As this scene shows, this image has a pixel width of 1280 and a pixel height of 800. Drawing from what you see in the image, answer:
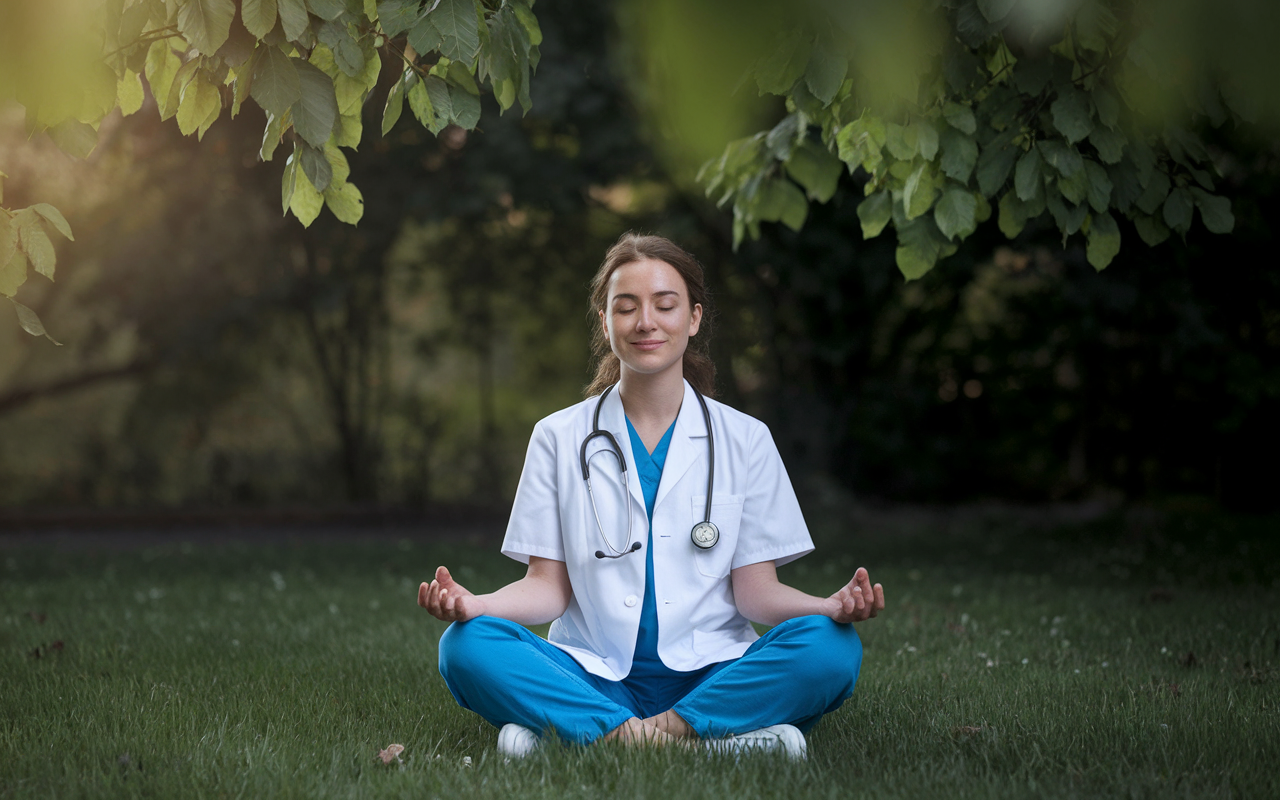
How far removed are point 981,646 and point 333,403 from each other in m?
8.81

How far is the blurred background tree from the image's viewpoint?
26.7 ft

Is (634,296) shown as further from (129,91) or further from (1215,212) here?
(1215,212)

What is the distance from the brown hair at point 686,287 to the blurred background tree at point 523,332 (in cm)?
377

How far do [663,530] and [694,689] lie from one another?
437 mm

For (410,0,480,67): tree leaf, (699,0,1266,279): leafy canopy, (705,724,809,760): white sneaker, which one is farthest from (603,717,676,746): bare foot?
(410,0,480,67): tree leaf

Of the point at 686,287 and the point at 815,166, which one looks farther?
the point at 815,166

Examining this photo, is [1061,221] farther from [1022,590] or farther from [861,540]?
[861,540]

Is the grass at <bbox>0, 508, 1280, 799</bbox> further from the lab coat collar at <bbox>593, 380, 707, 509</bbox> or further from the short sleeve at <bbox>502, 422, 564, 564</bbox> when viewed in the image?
the lab coat collar at <bbox>593, 380, 707, 509</bbox>

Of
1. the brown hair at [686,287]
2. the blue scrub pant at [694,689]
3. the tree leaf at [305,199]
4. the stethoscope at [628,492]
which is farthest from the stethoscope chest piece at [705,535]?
the tree leaf at [305,199]

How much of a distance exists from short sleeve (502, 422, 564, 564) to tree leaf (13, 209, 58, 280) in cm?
130

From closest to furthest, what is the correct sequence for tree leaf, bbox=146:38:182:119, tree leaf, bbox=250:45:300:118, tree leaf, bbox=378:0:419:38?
tree leaf, bbox=250:45:300:118, tree leaf, bbox=378:0:419:38, tree leaf, bbox=146:38:182:119

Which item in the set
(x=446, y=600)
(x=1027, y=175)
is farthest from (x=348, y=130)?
(x=1027, y=175)

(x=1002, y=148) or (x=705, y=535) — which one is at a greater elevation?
(x=1002, y=148)

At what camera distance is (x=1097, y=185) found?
2971 mm
